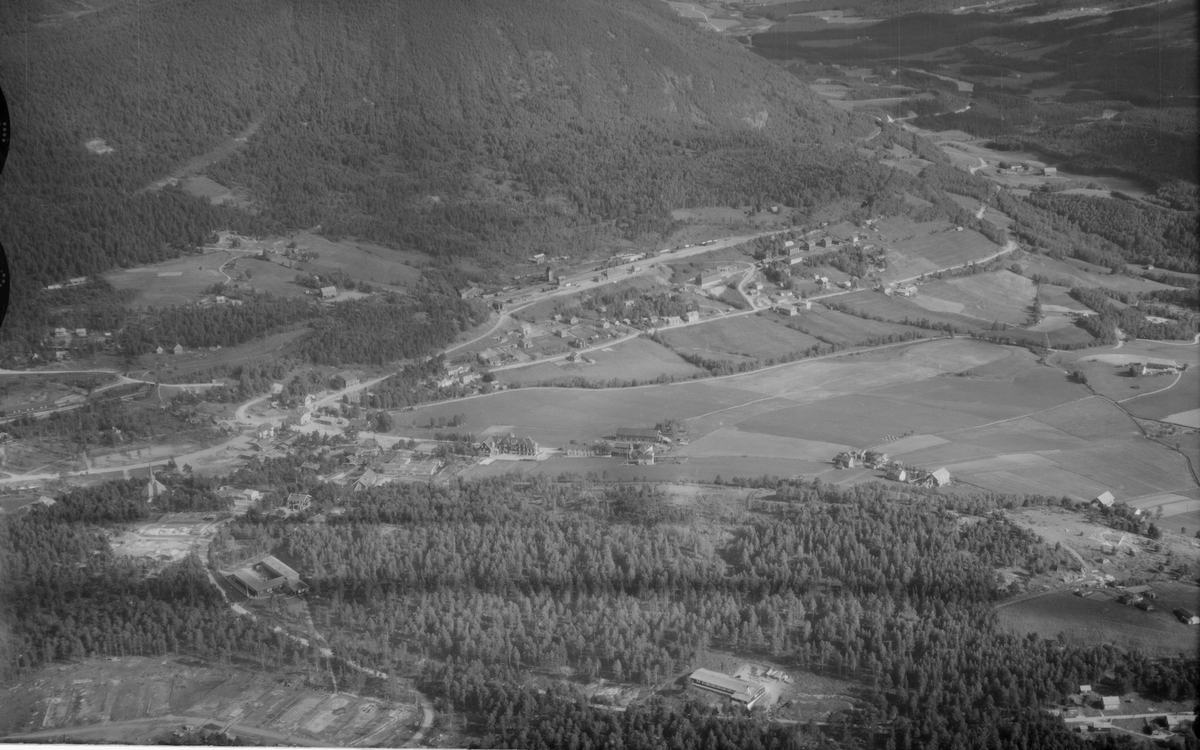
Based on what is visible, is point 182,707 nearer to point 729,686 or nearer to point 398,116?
point 729,686

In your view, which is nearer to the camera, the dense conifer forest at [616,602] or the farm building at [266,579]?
the dense conifer forest at [616,602]

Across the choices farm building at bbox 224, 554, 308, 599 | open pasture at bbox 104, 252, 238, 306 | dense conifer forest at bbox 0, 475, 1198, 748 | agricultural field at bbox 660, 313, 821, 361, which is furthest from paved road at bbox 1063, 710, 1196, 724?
open pasture at bbox 104, 252, 238, 306

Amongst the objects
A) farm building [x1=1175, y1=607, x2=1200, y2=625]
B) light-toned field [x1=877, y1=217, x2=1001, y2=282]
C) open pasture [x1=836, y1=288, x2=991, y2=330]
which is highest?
light-toned field [x1=877, y1=217, x2=1001, y2=282]

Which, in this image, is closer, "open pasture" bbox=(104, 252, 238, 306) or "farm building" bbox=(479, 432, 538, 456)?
"farm building" bbox=(479, 432, 538, 456)

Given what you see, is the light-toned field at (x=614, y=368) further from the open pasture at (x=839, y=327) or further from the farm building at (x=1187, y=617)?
the farm building at (x=1187, y=617)

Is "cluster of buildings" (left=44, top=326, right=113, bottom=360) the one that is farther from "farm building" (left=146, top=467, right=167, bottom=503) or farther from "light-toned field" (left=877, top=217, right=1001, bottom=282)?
"light-toned field" (left=877, top=217, right=1001, bottom=282)

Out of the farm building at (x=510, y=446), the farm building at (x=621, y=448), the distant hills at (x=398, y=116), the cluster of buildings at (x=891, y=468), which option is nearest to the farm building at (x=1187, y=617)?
the cluster of buildings at (x=891, y=468)

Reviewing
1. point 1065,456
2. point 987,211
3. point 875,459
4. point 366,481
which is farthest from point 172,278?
point 1065,456
